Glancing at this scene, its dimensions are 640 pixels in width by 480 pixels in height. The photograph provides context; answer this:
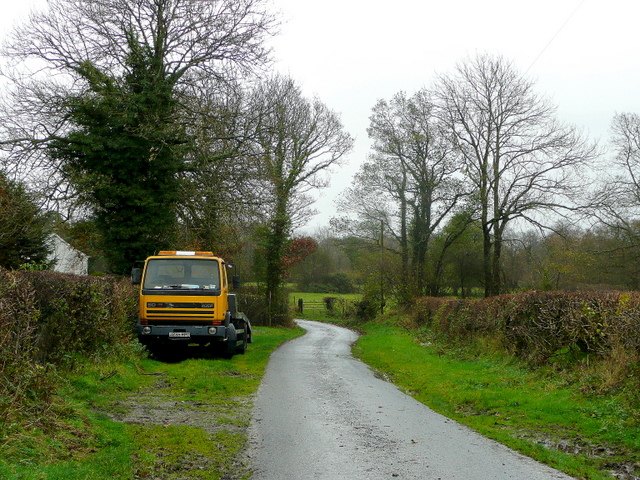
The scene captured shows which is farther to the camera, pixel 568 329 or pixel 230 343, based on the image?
pixel 230 343

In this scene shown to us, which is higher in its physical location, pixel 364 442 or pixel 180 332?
pixel 180 332

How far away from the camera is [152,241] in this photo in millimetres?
22969

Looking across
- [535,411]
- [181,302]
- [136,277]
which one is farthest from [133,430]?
[136,277]

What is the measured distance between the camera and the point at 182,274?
664 inches

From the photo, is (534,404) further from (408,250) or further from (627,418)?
(408,250)

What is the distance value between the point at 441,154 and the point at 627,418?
33156 millimetres

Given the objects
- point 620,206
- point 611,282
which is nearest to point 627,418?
point 620,206

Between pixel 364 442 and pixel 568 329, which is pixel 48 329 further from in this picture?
pixel 568 329

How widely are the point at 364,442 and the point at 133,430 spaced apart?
2984mm

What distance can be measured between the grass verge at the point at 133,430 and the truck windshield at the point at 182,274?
365cm

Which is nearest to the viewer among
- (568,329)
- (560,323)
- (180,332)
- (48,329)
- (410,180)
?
(48,329)

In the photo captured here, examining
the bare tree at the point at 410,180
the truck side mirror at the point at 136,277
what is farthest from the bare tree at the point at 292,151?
the truck side mirror at the point at 136,277

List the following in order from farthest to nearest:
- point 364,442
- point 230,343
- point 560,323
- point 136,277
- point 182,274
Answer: point 230,343 < point 182,274 < point 136,277 < point 560,323 < point 364,442

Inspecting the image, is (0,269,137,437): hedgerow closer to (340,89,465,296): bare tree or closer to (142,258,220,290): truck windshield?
(142,258,220,290): truck windshield
